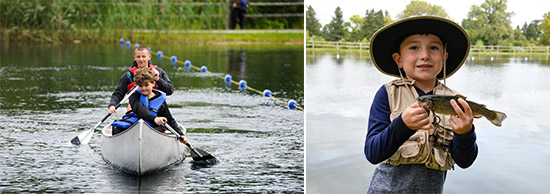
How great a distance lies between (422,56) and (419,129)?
0.73 feet

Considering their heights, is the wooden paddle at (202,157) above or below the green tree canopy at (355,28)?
below

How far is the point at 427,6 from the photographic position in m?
5.71

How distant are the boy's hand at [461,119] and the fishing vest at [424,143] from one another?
0.11 meters

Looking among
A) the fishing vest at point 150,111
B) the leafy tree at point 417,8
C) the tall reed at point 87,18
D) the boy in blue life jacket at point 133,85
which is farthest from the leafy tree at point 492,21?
the tall reed at point 87,18

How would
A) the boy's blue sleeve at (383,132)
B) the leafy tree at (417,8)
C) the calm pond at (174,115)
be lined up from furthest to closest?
the calm pond at (174,115) → the leafy tree at (417,8) → the boy's blue sleeve at (383,132)

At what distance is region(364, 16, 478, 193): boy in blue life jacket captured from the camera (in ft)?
5.77

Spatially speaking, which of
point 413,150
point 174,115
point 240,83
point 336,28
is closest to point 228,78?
point 240,83

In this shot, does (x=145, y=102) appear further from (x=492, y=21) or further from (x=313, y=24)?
(x=492, y=21)

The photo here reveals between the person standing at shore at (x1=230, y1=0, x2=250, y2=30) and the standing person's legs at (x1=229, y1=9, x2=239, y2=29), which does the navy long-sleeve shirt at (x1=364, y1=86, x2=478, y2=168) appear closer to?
the person standing at shore at (x1=230, y1=0, x2=250, y2=30)

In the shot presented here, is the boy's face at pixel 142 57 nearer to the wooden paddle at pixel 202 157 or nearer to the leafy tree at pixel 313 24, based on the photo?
the wooden paddle at pixel 202 157

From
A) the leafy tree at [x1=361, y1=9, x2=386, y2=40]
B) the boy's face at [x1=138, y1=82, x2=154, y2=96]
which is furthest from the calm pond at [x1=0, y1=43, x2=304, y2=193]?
the leafy tree at [x1=361, y1=9, x2=386, y2=40]

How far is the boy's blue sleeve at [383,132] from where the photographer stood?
170cm

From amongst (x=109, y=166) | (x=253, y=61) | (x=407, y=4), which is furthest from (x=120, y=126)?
(x=253, y=61)

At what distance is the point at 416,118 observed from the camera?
1.63 m
